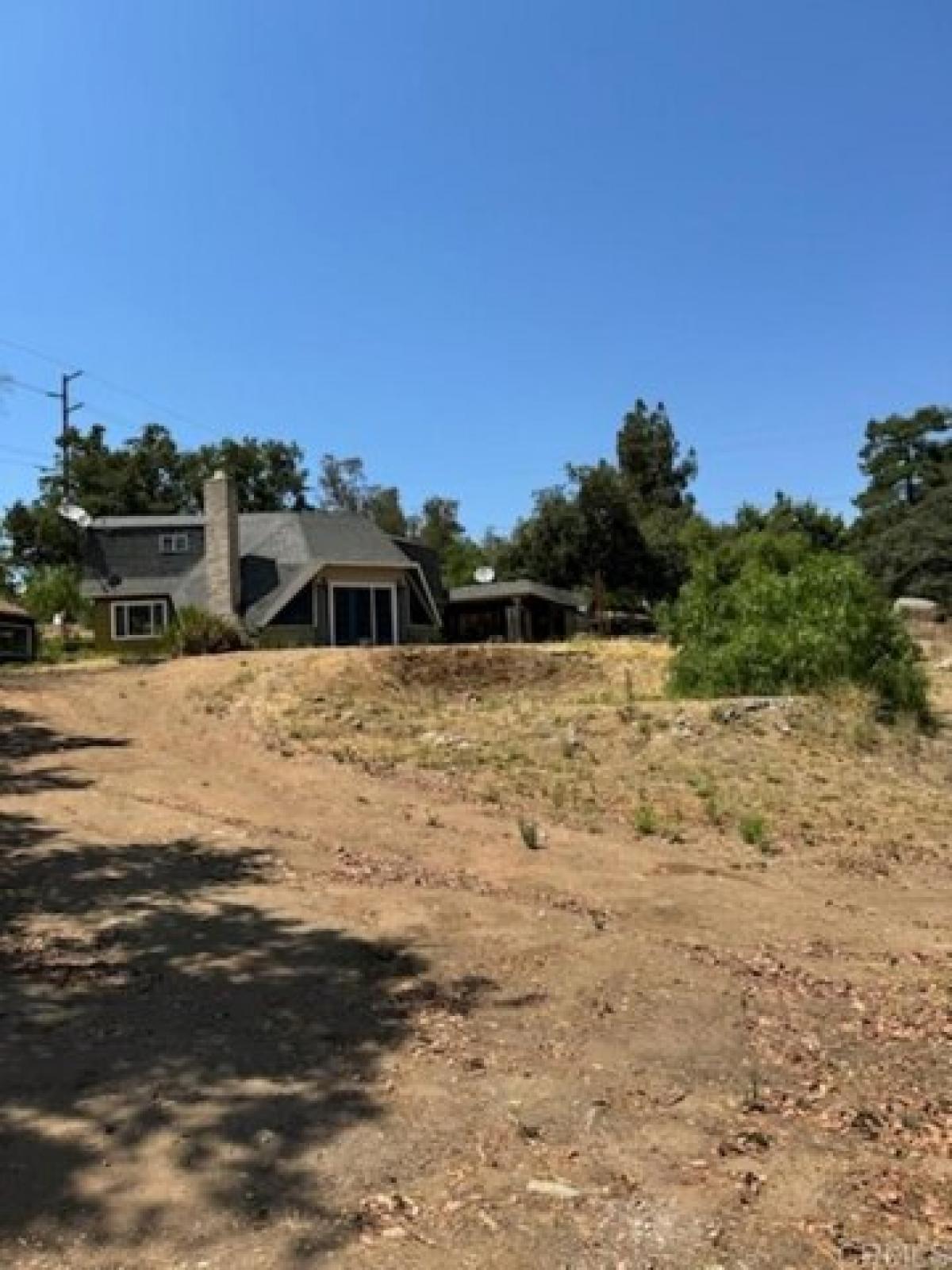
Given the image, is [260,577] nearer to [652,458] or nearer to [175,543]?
[175,543]

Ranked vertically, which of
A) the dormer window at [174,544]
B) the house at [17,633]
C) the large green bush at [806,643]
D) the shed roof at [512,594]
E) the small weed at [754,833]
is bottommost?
the small weed at [754,833]

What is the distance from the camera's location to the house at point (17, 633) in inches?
1459

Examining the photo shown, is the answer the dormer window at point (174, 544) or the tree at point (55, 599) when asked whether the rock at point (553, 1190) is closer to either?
the dormer window at point (174, 544)

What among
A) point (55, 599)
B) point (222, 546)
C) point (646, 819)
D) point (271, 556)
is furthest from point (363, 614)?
point (646, 819)

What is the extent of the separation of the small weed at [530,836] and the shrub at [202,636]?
51.9 feet

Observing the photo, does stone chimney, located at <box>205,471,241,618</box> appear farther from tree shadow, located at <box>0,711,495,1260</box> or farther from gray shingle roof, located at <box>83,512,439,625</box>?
tree shadow, located at <box>0,711,495,1260</box>

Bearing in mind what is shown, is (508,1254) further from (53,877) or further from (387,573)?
(387,573)

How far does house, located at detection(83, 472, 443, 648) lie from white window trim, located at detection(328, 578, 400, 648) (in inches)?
1.2

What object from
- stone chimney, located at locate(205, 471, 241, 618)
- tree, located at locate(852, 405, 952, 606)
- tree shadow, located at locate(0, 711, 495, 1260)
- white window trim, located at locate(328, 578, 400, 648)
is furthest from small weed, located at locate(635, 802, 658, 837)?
tree, located at locate(852, 405, 952, 606)

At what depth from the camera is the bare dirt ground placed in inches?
147

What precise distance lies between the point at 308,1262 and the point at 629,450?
7510 centimetres

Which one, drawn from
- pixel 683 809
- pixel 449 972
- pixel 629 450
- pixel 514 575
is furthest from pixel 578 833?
pixel 629 450

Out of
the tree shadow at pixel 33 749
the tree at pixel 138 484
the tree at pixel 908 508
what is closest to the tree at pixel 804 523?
the tree at pixel 908 508

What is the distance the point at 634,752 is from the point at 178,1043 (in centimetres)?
933
